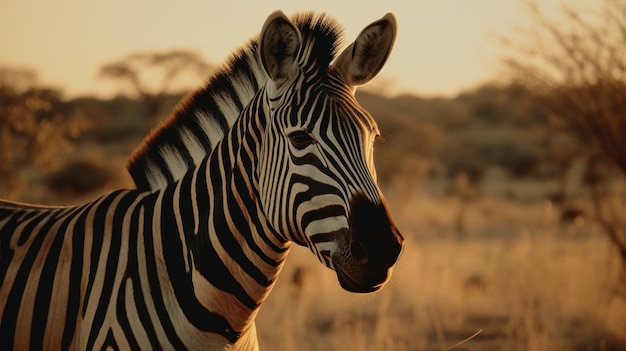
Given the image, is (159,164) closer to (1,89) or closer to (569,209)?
(1,89)

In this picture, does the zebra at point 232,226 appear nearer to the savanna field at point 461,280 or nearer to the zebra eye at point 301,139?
the zebra eye at point 301,139

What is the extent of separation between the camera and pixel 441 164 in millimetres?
33781

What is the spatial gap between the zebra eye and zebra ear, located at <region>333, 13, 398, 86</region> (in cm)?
39

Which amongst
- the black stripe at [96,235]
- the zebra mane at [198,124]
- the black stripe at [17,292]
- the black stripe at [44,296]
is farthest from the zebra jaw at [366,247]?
the black stripe at [17,292]

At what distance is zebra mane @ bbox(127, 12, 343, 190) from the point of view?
292 centimetres

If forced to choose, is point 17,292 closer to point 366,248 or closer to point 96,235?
point 96,235

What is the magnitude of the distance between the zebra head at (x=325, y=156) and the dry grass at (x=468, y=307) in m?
3.15

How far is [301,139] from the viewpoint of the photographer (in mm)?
2410

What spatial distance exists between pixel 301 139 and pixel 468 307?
230 inches

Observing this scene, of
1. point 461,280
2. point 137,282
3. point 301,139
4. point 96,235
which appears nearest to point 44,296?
point 96,235

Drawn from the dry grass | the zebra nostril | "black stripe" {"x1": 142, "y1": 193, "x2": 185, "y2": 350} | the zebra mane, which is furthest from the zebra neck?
the dry grass

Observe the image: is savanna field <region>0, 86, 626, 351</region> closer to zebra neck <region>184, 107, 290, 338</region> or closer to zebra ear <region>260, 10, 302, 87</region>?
zebra neck <region>184, 107, 290, 338</region>

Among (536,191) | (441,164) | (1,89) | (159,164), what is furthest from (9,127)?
(441,164)

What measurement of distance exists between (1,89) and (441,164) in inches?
938
